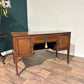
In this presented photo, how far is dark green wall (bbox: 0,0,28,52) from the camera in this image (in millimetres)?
2677

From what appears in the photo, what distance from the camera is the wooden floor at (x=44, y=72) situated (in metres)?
A: 1.60

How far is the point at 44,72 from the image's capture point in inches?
72.9

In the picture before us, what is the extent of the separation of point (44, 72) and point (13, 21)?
1838 millimetres

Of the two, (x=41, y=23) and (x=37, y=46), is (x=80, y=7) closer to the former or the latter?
(x=41, y=23)

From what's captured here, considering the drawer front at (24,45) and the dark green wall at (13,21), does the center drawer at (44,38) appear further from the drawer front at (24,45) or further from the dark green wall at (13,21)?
the dark green wall at (13,21)

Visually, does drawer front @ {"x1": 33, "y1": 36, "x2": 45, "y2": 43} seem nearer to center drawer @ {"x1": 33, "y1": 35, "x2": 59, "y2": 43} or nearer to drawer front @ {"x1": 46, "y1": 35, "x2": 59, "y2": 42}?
center drawer @ {"x1": 33, "y1": 35, "x2": 59, "y2": 43}

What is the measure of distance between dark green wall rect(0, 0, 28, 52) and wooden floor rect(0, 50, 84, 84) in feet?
1.95

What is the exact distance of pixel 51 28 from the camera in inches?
113

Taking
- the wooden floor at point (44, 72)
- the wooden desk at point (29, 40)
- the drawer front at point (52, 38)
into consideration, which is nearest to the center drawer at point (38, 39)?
the wooden desk at point (29, 40)

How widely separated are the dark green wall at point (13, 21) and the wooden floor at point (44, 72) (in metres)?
0.59

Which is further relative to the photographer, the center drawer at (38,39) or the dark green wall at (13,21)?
the dark green wall at (13,21)

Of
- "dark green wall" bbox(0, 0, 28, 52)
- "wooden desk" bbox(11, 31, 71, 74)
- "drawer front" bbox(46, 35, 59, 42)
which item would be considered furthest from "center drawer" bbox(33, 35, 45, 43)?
"dark green wall" bbox(0, 0, 28, 52)

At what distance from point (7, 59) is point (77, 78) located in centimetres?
175

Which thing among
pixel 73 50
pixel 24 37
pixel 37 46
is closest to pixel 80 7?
pixel 73 50
